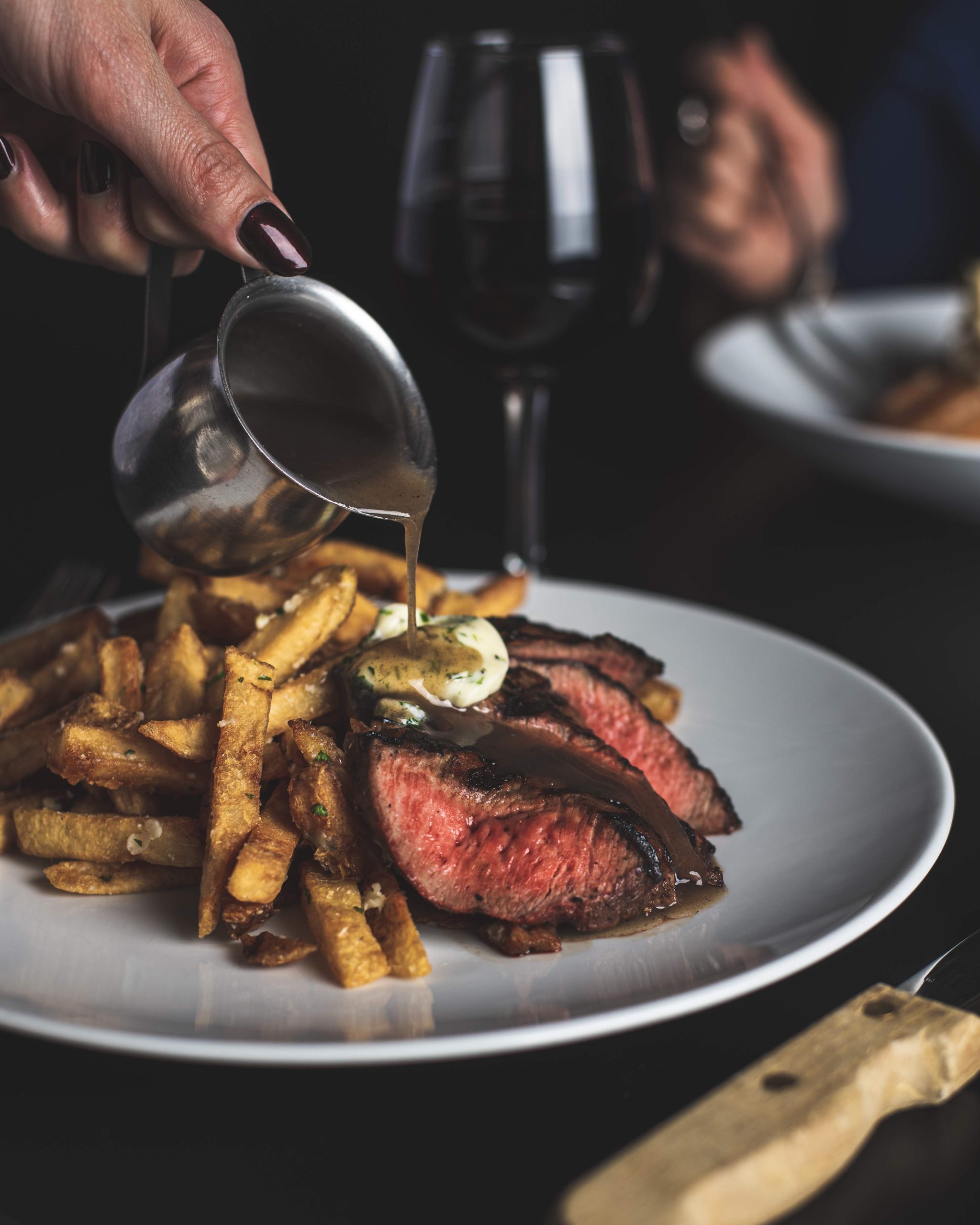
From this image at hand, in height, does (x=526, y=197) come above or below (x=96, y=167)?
below

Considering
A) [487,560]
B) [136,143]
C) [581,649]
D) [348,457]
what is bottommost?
[487,560]

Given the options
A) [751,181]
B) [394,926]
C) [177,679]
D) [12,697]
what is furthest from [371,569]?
[751,181]

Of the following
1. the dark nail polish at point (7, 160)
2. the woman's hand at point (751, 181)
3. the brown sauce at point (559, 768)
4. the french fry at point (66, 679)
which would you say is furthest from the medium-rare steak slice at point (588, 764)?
the woman's hand at point (751, 181)

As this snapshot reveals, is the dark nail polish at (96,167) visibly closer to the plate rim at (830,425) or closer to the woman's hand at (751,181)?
the plate rim at (830,425)

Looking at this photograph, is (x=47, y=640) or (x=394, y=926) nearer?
(x=394, y=926)

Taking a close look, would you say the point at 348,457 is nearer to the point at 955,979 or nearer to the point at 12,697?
the point at 12,697

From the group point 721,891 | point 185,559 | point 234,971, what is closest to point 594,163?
point 185,559

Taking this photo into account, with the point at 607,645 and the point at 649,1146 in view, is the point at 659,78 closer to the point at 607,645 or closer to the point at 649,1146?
the point at 607,645
